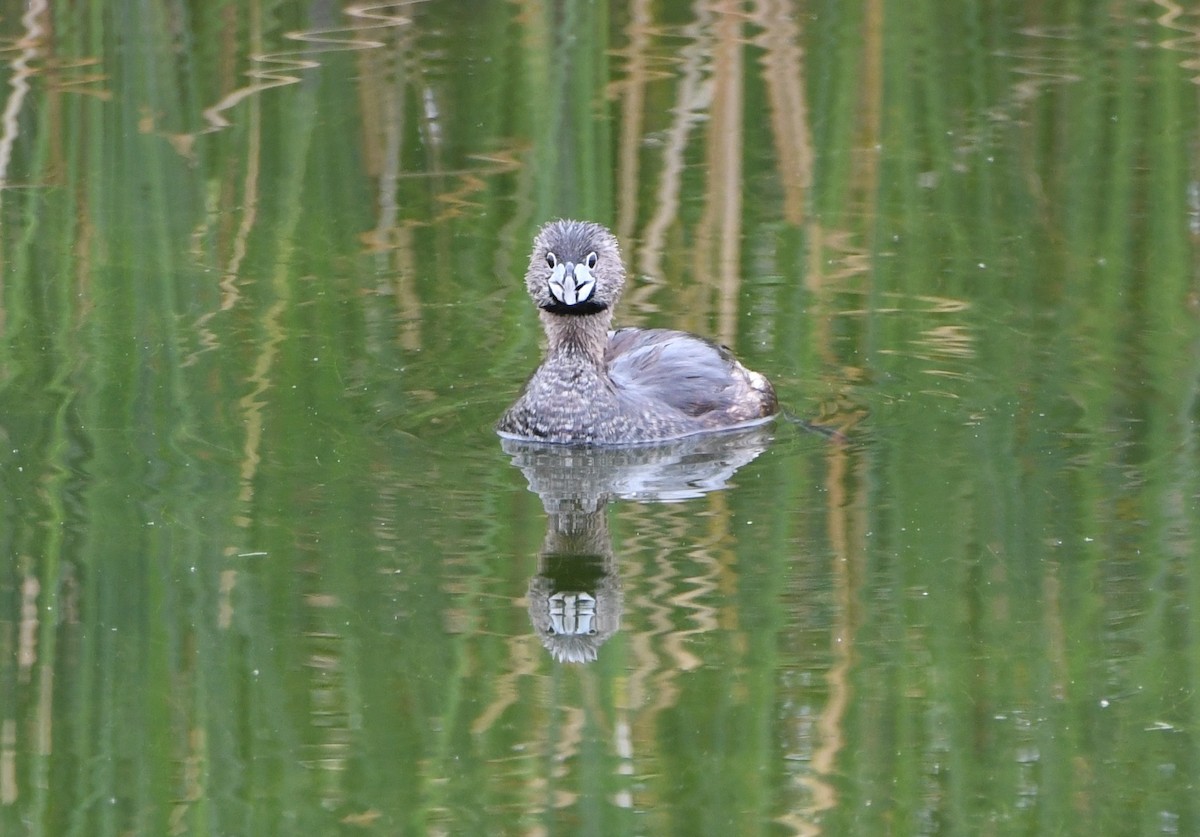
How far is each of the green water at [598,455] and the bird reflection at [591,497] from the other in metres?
0.02

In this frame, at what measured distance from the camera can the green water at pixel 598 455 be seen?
5219mm

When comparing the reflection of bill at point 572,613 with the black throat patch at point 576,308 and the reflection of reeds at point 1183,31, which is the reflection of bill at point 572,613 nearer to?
the black throat patch at point 576,308

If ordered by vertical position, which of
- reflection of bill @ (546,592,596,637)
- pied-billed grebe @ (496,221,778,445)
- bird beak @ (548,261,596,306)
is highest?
bird beak @ (548,261,596,306)

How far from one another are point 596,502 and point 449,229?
9.77ft

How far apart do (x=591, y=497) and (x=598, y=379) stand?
823 millimetres

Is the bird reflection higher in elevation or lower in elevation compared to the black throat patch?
lower

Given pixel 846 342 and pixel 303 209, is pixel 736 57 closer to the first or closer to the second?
pixel 303 209

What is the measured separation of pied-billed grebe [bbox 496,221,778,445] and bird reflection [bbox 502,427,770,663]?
7 cm

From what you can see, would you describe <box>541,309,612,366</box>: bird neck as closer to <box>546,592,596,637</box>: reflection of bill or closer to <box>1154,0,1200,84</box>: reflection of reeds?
<box>546,592,596,637</box>: reflection of bill

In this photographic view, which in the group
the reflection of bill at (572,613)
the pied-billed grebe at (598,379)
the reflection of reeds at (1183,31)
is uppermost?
the reflection of reeds at (1183,31)

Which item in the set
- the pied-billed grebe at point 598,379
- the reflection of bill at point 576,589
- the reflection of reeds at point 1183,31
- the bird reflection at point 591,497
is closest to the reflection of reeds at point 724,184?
the pied-billed grebe at point 598,379

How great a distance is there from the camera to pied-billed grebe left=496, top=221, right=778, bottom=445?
7.66 m

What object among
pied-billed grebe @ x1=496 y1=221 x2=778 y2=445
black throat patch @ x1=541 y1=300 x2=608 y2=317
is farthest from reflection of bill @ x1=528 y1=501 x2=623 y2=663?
black throat patch @ x1=541 y1=300 x2=608 y2=317

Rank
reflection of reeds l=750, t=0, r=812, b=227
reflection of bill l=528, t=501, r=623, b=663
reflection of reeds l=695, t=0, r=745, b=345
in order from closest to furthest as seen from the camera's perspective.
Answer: reflection of bill l=528, t=501, r=623, b=663, reflection of reeds l=695, t=0, r=745, b=345, reflection of reeds l=750, t=0, r=812, b=227
